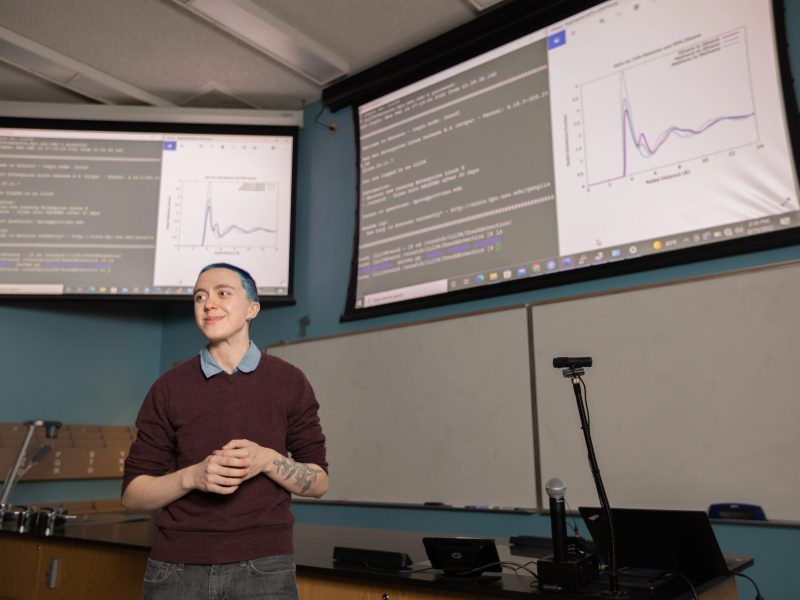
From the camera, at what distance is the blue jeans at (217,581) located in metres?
1.13

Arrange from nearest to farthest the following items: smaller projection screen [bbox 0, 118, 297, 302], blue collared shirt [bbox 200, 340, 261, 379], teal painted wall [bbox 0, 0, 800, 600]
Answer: blue collared shirt [bbox 200, 340, 261, 379], teal painted wall [bbox 0, 0, 800, 600], smaller projection screen [bbox 0, 118, 297, 302]

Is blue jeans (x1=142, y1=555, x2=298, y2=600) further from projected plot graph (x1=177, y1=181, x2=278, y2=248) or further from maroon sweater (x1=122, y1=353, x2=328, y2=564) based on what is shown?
projected plot graph (x1=177, y1=181, x2=278, y2=248)

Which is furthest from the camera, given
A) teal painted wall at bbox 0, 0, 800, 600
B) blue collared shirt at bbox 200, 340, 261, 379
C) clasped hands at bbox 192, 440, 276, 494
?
teal painted wall at bbox 0, 0, 800, 600

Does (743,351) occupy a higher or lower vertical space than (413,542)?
higher

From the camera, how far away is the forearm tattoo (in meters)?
1.18

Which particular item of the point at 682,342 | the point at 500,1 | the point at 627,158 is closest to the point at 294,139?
the point at 500,1

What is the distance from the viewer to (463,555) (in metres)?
1.28

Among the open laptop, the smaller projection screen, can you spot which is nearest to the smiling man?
the open laptop

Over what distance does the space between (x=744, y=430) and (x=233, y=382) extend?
1518mm

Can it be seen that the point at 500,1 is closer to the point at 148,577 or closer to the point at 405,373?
the point at 405,373

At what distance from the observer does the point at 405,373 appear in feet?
8.84

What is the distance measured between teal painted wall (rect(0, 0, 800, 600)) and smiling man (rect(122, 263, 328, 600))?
1405mm

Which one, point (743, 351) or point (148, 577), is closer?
point (148, 577)

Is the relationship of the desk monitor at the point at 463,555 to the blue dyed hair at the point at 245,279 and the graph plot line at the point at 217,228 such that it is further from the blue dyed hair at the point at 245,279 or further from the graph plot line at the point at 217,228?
the graph plot line at the point at 217,228
